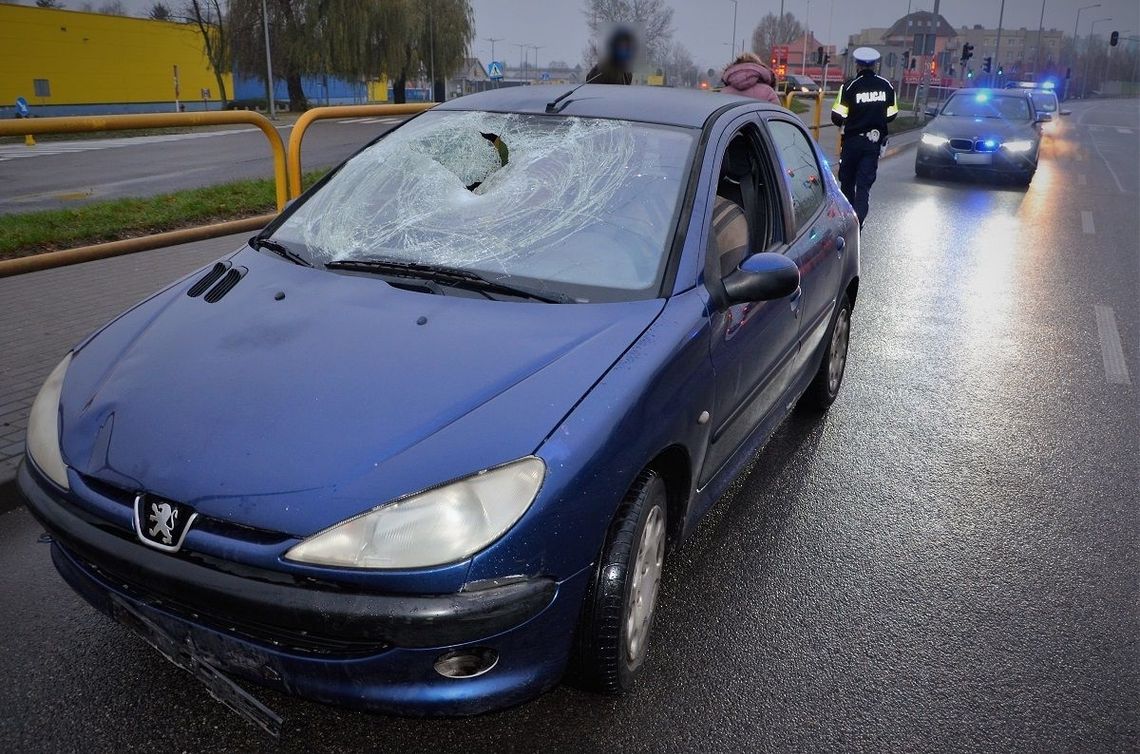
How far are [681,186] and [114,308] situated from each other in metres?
4.16

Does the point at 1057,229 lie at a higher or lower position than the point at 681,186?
lower

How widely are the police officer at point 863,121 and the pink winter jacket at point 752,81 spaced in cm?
182

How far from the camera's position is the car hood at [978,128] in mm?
15672

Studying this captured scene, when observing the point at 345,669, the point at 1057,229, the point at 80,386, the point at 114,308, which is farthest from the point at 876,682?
the point at 1057,229

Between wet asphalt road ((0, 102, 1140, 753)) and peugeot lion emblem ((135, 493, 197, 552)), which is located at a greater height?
peugeot lion emblem ((135, 493, 197, 552))

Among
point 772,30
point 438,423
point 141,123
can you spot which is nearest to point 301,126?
point 141,123

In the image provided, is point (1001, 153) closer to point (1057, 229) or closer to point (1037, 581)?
point (1057, 229)

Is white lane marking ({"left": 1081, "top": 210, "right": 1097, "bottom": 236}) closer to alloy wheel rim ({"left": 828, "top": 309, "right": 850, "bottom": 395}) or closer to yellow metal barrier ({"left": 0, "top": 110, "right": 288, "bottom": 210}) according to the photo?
alloy wheel rim ({"left": 828, "top": 309, "right": 850, "bottom": 395})

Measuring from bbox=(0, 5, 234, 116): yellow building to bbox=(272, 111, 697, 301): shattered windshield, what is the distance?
1709 inches

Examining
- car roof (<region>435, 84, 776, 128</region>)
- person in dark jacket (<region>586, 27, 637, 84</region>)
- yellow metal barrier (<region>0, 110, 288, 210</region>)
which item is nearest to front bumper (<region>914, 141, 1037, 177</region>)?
person in dark jacket (<region>586, 27, 637, 84</region>)

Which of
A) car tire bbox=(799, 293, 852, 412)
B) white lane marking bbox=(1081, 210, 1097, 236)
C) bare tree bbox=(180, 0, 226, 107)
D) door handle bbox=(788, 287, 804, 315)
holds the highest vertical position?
bare tree bbox=(180, 0, 226, 107)

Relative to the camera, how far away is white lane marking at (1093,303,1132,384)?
18.9 ft

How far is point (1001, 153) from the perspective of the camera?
15516mm

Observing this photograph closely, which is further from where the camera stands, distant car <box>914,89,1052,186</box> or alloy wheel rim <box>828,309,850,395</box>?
distant car <box>914,89,1052,186</box>
